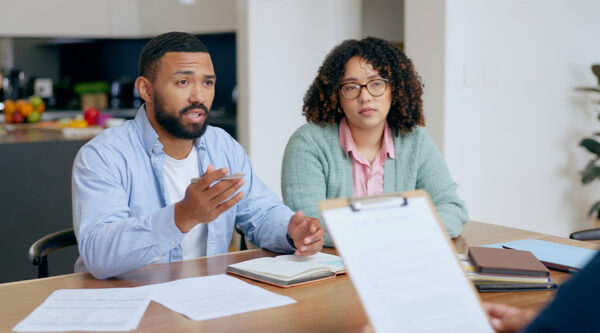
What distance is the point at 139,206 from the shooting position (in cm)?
179

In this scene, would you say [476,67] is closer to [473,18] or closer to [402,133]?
Answer: [473,18]

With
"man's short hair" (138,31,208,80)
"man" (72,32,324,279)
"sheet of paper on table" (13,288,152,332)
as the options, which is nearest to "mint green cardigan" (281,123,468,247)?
"man" (72,32,324,279)

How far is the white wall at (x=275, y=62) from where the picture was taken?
14.9ft

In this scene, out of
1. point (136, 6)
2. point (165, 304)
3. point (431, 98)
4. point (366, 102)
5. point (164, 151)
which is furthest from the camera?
point (136, 6)

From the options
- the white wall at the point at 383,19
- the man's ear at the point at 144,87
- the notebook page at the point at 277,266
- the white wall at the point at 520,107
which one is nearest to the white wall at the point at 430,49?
the white wall at the point at 520,107

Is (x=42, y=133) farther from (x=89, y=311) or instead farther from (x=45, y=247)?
(x=89, y=311)

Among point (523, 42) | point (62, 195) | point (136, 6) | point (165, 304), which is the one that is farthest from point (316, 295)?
point (136, 6)

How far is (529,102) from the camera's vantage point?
4.48 m

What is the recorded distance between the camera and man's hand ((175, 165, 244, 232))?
1384 mm

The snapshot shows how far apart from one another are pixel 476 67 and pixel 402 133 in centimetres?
207

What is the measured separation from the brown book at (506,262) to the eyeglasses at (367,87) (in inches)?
29.4

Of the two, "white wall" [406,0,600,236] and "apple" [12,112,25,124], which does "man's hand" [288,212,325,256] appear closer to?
"white wall" [406,0,600,236]

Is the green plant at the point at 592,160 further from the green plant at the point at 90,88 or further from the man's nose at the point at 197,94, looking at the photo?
the green plant at the point at 90,88

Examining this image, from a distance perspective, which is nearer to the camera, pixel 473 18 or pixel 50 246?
pixel 50 246
